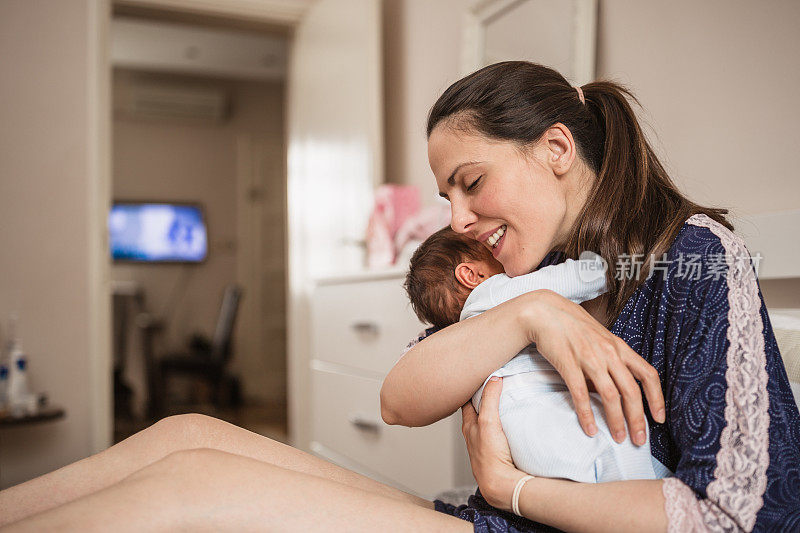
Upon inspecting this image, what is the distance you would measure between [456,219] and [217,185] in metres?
5.45

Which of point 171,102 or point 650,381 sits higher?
point 171,102

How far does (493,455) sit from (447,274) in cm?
37

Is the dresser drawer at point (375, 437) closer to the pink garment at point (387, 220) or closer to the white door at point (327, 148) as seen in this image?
the pink garment at point (387, 220)

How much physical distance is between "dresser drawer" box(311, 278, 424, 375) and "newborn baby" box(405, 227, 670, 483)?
1.63 feet

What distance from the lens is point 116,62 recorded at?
5.70 m

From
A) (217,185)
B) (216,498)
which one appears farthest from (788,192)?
(217,185)

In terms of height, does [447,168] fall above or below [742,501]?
above

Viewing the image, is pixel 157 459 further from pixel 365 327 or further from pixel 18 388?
pixel 18 388

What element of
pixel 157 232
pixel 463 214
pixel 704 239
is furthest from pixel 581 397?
pixel 157 232

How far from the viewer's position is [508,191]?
96 cm

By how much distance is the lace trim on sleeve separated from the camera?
0.68 metres

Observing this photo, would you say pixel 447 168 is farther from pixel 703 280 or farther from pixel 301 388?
pixel 301 388

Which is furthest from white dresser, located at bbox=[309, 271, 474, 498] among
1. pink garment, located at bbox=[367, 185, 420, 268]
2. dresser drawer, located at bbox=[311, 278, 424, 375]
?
pink garment, located at bbox=[367, 185, 420, 268]

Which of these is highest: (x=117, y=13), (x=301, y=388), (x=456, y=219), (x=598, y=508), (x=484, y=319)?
(x=117, y=13)
